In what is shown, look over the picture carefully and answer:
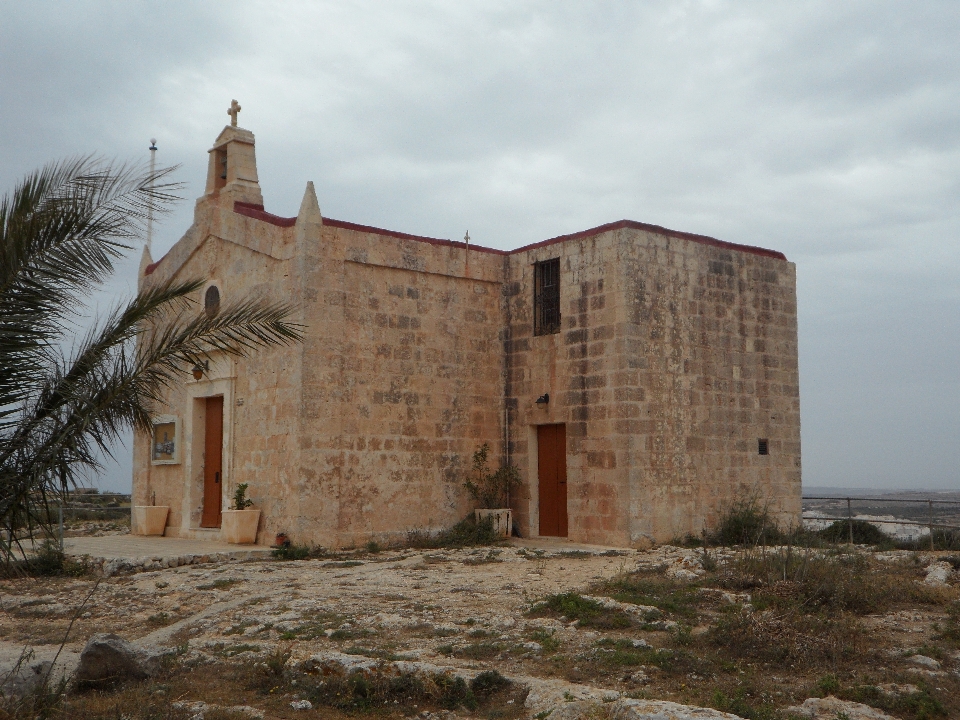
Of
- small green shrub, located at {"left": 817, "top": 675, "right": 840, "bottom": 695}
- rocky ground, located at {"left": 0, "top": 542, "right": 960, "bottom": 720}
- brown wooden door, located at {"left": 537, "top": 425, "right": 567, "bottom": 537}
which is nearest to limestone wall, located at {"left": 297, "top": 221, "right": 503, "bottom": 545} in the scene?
brown wooden door, located at {"left": 537, "top": 425, "right": 567, "bottom": 537}

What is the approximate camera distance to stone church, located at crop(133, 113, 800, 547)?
14836 millimetres

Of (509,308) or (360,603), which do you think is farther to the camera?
(509,308)

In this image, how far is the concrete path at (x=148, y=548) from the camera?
1345 cm

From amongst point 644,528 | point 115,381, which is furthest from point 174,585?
point 644,528

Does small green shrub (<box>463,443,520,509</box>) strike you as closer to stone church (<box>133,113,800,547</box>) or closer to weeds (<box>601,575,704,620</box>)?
stone church (<box>133,113,800,547</box>)

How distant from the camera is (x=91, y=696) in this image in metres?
6.88

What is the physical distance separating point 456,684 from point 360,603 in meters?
3.30

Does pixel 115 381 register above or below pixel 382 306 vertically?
below

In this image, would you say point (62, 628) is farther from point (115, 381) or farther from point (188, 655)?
point (115, 381)

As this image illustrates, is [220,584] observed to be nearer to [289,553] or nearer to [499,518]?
[289,553]

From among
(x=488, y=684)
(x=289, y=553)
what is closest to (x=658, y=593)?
Result: (x=488, y=684)

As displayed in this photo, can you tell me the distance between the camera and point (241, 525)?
14.8 m

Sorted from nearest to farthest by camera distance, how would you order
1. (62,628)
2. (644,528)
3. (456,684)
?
(456,684) → (62,628) → (644,528)

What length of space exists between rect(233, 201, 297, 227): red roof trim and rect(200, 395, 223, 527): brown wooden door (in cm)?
323
